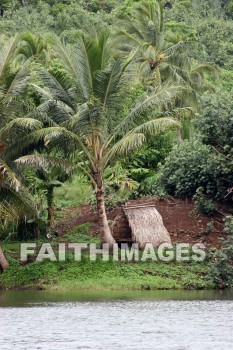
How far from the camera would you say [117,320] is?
878 inches

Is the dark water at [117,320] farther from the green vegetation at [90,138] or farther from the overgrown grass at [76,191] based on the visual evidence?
the overgrown grass at [76,191]

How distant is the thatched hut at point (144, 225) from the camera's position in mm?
30375

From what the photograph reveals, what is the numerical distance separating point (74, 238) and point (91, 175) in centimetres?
270

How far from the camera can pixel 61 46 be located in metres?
29.4

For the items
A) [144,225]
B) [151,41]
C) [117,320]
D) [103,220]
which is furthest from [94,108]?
[151,41]

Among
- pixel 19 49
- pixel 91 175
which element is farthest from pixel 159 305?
pixel 19 49

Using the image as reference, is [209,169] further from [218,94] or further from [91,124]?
[91,124]

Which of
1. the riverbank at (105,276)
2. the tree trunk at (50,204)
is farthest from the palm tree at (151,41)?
the riverbank at (105,276)

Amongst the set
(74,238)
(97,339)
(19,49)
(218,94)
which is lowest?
(97,339)

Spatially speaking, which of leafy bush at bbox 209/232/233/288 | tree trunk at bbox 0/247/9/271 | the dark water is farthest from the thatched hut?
tree trunk at bbox 0/247/9/271

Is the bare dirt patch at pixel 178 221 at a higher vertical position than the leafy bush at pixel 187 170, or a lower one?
lower

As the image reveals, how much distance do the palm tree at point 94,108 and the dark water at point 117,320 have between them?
4353mm

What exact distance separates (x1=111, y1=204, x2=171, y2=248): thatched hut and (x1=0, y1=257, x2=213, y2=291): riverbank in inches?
34.4

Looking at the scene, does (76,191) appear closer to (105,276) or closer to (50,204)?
(50,204)
